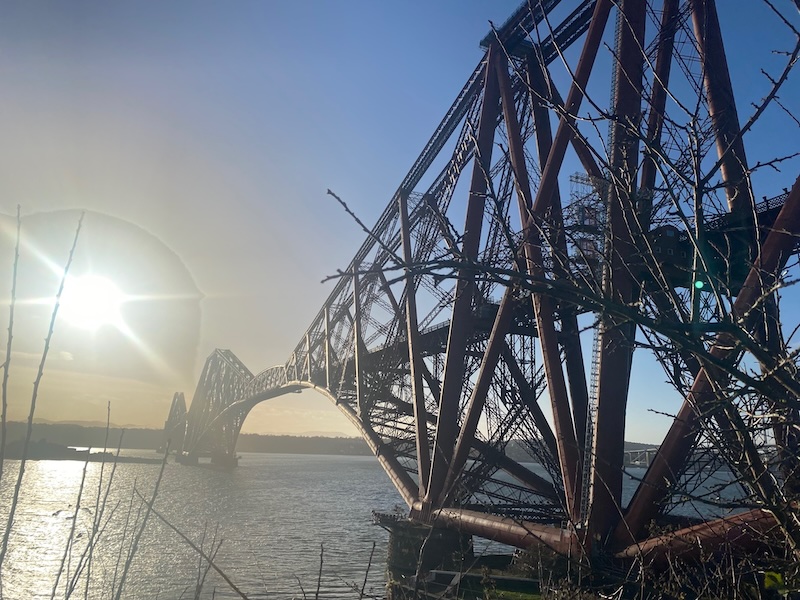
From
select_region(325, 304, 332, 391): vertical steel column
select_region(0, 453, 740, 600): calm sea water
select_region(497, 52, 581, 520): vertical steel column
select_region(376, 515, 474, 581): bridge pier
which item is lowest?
select_region(0, 453, 740, 600): calm sea water

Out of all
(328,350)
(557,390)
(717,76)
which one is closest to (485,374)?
(557,390)

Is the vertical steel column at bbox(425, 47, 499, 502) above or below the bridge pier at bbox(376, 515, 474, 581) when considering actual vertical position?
above

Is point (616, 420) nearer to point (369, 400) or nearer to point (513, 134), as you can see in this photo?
point (513, 134)

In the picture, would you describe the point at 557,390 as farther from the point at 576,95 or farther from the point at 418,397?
the point at 418,397

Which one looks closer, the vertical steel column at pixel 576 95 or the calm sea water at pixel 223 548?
the vertical steel column at pixel 576 95

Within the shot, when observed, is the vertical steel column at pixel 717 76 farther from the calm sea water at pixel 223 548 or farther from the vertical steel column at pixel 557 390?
the calm sea water at pixel 223 548

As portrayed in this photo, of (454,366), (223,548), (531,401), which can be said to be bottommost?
(223,548)

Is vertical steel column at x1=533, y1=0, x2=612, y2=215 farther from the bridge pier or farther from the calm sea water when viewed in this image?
the bridge pier

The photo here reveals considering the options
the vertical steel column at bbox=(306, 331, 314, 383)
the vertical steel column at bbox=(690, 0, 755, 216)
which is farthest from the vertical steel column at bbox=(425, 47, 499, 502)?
the vertical steel column at bbox=(306, 331, 314, 383)

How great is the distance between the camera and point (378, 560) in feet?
101

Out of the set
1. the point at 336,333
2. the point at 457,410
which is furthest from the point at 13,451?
the point at 457,410

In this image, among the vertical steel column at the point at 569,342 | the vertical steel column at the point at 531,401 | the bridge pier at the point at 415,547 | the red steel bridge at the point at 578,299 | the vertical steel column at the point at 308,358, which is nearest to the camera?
the red steel bridge at the point at 578,299

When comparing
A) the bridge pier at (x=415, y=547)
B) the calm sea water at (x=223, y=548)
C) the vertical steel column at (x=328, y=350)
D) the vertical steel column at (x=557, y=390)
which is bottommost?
the calm sea water at (x=223, y=548)

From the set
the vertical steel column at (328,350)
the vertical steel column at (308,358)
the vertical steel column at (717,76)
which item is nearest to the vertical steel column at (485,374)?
the vertical steel column at (717,76)
